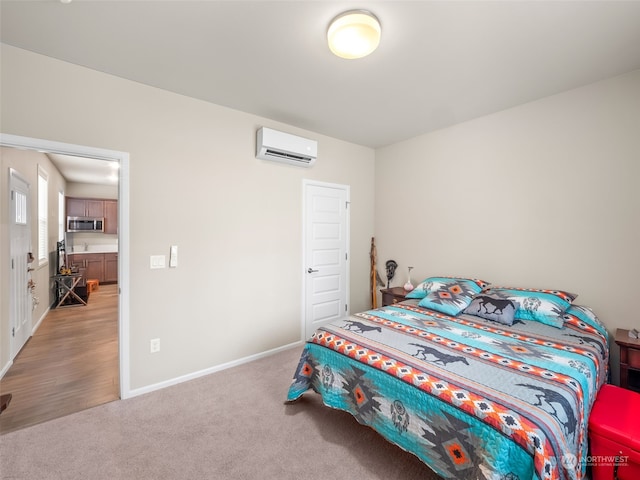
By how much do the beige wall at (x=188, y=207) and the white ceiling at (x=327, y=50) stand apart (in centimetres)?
21

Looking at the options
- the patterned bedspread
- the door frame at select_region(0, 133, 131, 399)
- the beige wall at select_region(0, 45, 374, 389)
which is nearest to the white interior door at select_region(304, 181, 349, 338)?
the beige wall at select_region(0, 45, 374, 389)

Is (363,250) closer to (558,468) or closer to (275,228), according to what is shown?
(275,228)

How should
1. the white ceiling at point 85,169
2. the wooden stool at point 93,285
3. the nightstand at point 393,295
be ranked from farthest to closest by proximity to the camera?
1. the wooden stool at point 93,285
2. the white ceiling at point 85,169
3. the nightstand at point 393,295

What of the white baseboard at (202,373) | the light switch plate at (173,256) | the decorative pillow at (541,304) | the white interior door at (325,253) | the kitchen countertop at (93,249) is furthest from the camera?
the kitchen countertop at (93,249)

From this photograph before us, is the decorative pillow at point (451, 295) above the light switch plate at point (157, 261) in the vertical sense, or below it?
below

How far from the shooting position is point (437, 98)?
2.82 meters

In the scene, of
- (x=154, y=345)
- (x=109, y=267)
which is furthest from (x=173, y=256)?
(x=109, y=267)

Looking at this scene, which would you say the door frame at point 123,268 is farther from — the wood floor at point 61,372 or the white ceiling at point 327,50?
the white ceiling at point 327,50

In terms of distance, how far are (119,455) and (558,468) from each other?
2411 mm

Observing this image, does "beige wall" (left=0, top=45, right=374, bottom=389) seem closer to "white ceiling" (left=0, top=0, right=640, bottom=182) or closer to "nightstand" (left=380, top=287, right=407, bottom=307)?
"white ceiling" (left=0, top=0, right=640, bottom=182)

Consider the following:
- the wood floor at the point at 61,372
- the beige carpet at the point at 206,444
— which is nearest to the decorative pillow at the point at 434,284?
the beige carpet at the point at 206,444

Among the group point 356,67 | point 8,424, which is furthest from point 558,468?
point 8,424

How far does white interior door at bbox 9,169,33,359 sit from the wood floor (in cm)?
24

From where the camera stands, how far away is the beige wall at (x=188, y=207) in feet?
7.31
